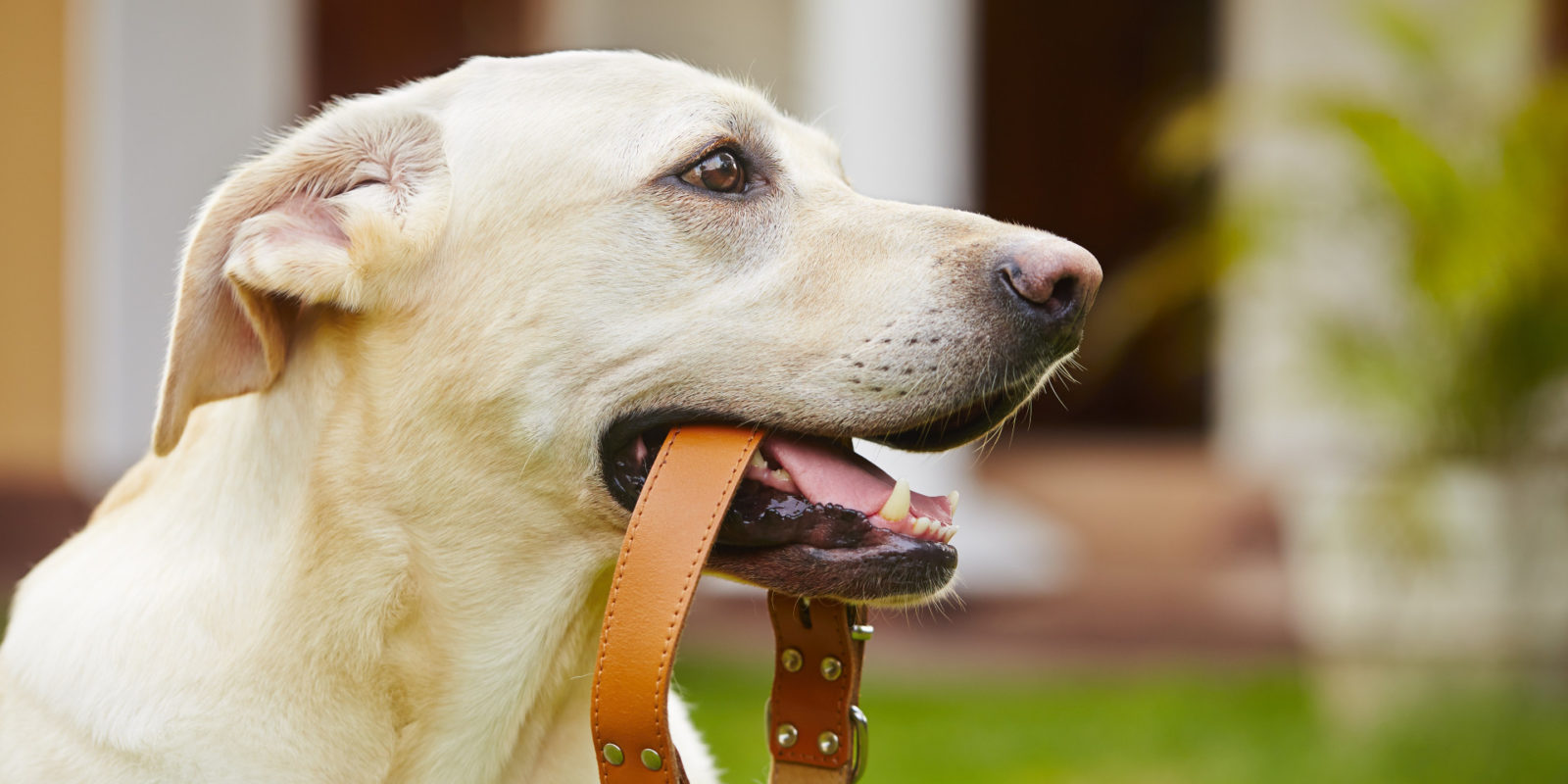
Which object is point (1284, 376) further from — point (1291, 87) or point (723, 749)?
point (723, 749)

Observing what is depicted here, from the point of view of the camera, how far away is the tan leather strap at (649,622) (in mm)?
2016

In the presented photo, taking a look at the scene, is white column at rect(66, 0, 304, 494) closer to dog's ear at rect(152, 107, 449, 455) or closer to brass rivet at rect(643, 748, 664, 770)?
dog's ear at rect(152, 107, 449, 455)

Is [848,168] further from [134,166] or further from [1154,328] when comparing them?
[1154,328]

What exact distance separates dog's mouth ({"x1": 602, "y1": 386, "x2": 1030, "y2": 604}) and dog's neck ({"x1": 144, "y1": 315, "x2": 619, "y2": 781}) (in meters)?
0.16

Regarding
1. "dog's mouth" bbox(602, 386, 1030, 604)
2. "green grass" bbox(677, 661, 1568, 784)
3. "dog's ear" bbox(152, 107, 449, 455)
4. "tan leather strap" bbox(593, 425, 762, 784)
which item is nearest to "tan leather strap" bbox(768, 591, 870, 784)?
"dog's mouth" bbox(602, 386, 1030, 604)

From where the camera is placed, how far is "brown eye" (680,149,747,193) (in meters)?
2.45

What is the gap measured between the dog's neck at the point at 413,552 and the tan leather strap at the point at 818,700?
0.33 meters

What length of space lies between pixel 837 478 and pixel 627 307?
417 mm

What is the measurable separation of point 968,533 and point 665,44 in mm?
4130

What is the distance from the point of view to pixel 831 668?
235 cm

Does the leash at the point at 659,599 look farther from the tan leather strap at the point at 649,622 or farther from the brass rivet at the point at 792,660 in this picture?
the brass rivet at the point at 792,660

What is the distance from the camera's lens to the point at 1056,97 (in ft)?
35.1

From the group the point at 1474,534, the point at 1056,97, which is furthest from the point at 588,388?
the point at 1056,97

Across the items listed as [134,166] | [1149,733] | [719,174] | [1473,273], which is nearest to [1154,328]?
[1149,733]
